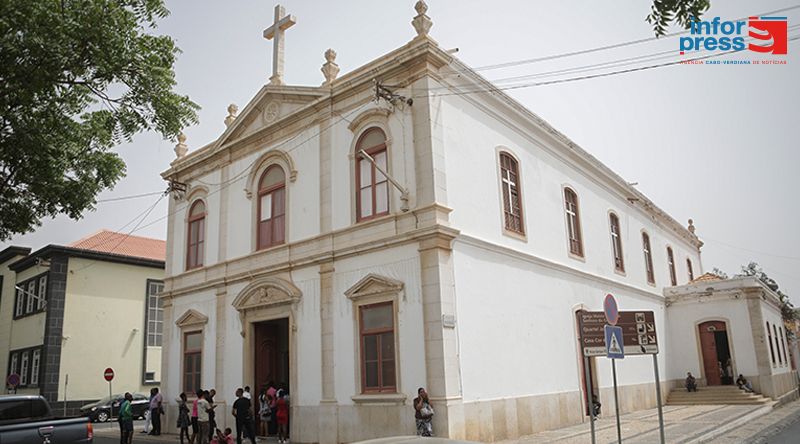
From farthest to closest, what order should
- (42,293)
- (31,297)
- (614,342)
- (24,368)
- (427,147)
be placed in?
(31,297), (24,368), (42,293), (427,147), (614,342)

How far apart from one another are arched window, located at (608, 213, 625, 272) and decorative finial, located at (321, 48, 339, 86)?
42.1 feet

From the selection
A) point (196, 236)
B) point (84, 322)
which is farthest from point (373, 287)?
point (84, 322)

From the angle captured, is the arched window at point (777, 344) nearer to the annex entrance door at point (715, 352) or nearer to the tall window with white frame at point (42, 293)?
the annex entrance door at point (715, 352)

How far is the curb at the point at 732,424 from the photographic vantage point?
14719mm

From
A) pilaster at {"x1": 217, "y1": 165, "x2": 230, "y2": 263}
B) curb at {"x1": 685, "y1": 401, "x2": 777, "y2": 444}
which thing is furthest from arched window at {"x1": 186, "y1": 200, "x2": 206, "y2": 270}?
curb at {"x1": 685, "y1": 401, "x2": 777, "y2": 444}

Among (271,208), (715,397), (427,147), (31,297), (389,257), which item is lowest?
(715,397)

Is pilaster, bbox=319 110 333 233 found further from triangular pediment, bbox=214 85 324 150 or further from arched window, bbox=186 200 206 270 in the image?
arched window, bbox=186 200 206 270

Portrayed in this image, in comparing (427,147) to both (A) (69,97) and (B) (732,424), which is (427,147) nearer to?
(A) (69,97)

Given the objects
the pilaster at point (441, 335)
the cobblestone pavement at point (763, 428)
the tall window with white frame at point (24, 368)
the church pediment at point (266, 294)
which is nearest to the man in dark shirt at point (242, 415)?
the church pediment at point (266, 294)

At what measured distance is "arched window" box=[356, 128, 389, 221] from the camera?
15844mm

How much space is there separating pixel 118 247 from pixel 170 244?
13.8 meters

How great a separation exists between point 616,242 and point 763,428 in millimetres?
9583

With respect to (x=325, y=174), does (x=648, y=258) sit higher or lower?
lower

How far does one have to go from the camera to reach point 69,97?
469 inches
